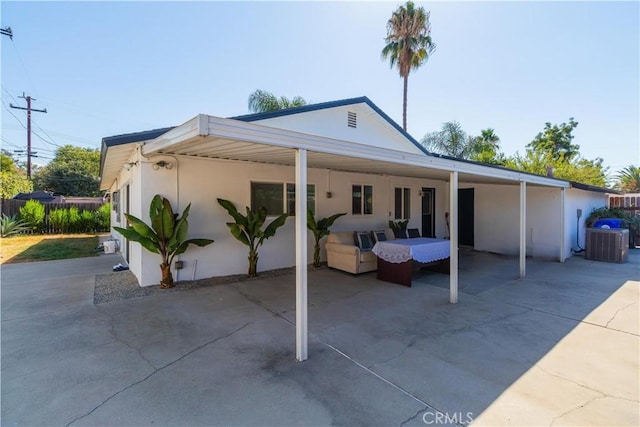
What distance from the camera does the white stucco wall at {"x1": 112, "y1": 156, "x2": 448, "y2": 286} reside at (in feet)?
20.3

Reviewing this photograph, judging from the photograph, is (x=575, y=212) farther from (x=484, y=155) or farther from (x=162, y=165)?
(x=162, y=165)

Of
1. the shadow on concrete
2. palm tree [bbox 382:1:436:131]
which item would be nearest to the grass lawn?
the shadow on concrete

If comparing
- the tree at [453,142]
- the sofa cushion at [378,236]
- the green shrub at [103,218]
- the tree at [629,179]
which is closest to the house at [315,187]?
the sofa cushion at [378,236]

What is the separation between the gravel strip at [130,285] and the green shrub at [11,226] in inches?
449

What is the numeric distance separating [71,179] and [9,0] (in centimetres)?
3017

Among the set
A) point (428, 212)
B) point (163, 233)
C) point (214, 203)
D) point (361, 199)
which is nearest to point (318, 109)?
point (361, 199)

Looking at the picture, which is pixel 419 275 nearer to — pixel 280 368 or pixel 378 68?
pixel 280 368

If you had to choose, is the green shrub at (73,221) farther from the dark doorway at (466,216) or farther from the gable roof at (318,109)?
the dark doorway at (466,216)

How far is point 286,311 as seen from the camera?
4.86 metres

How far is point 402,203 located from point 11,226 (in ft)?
59.0

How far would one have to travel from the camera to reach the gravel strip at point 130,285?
5.62 meters

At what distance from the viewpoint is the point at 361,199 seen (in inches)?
382

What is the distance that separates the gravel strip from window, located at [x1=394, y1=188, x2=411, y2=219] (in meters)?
5.02

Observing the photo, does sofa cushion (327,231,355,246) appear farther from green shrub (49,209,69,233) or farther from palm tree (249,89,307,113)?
green shrub (49,209,69,233)
